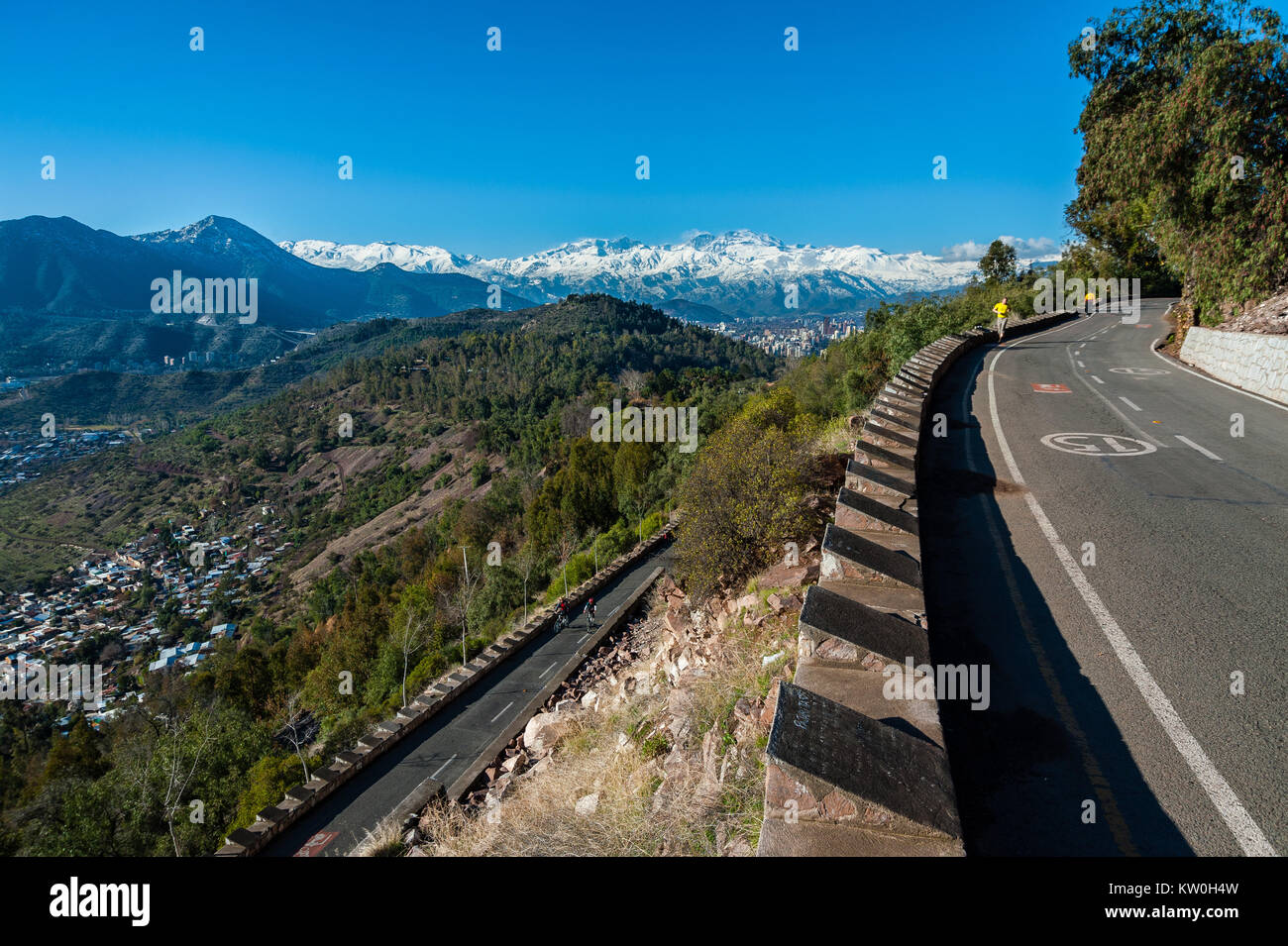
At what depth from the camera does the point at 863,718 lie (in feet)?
9.21

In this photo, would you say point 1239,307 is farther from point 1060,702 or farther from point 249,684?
point 249,684

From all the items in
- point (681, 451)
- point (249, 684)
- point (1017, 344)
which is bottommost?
point (249, 684)

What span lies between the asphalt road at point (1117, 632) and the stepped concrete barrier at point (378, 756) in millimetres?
12249

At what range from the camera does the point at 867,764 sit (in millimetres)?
2629

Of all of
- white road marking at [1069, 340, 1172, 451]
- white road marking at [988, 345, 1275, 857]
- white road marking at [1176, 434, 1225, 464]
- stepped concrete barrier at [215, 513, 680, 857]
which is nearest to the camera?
white road marking at [988, 345, 1275, 857]

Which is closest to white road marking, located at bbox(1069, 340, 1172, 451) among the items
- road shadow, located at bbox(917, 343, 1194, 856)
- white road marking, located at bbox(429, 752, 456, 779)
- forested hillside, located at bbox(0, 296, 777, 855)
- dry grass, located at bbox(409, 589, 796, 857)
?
road shadow, located at bbox(917, 343, 1194, 856)

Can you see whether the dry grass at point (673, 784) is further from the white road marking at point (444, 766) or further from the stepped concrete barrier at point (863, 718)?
the white road marking at point (444, 766)

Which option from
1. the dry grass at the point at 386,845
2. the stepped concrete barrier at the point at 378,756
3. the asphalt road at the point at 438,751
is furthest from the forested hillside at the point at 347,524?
the dry grass at the point at 386,845

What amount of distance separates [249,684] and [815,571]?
184ft

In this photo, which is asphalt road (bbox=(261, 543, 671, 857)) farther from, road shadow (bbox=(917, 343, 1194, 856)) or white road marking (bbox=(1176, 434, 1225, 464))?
white road marking (bbox=(1176, 434, 1225, 464))

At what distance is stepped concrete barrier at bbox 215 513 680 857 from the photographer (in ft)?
48.4

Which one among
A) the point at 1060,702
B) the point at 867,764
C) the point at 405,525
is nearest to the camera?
the point at 867,764

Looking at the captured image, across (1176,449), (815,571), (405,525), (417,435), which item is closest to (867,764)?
(815,571)

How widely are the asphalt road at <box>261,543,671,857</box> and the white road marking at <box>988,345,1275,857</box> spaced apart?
1443cm
